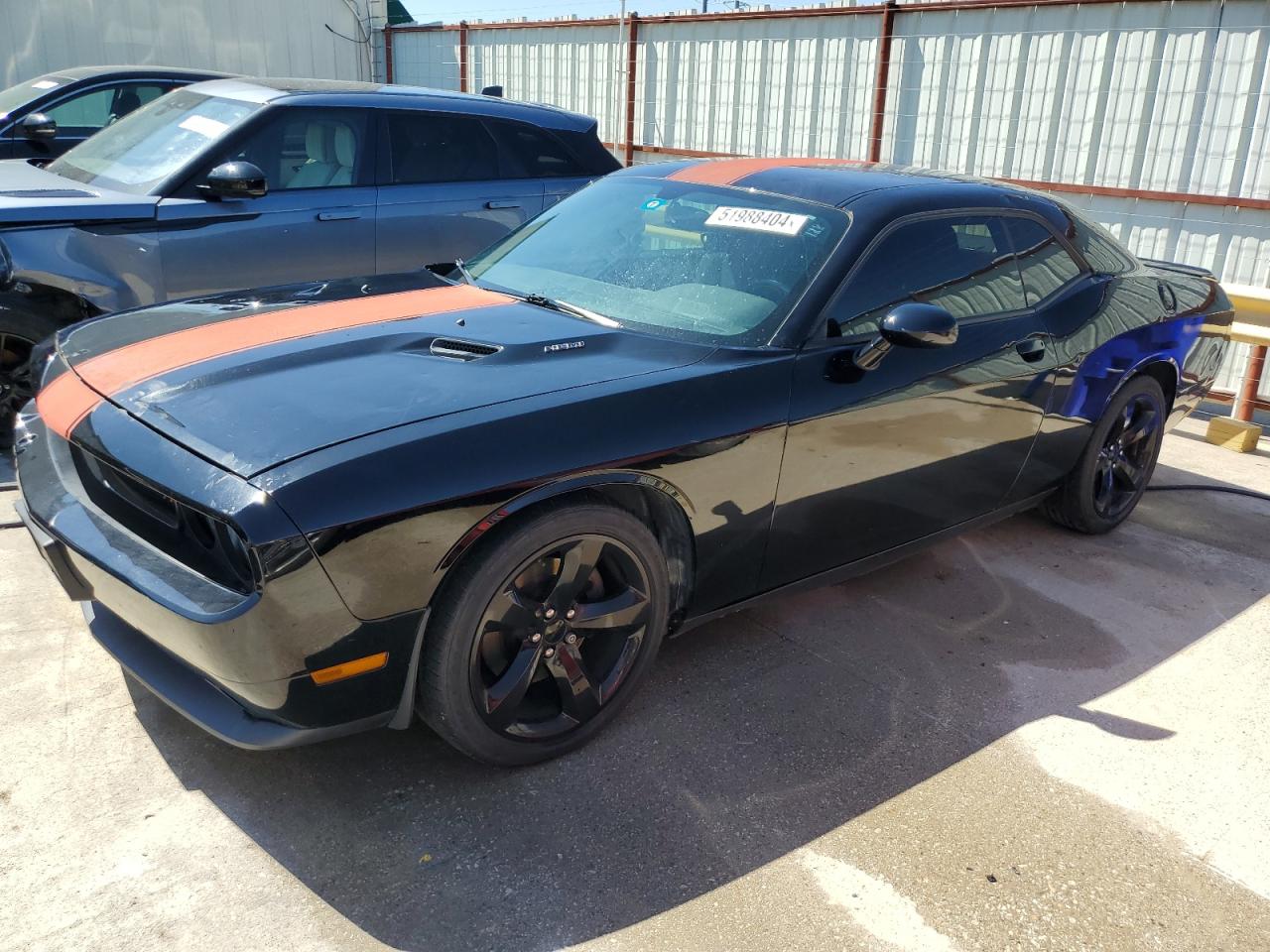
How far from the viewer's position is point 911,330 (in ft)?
10.6

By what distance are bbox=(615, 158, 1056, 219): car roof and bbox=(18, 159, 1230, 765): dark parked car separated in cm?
2

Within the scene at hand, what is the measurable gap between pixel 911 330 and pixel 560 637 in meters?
1.41

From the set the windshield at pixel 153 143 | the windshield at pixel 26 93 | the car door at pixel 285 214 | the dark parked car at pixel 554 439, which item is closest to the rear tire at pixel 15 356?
the car door at pixel 285 214

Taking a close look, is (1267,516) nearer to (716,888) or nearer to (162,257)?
(716,888)

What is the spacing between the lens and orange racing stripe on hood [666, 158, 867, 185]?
12.8 ft

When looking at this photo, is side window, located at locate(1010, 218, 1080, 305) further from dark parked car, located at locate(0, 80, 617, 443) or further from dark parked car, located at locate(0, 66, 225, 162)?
dark parked car, located at locate(0, 66, 225, 162)

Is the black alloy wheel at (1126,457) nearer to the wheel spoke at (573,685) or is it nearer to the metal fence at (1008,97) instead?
the wheel spoke at (573,685)

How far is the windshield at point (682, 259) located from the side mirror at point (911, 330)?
294mm

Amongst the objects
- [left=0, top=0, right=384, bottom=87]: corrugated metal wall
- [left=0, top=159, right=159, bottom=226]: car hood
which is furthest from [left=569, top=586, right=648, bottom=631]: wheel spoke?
[left=0, top=0, right=384, bottom=87]: corrugated metal wall

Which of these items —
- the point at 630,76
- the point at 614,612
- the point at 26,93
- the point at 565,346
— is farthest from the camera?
the point at 630,76

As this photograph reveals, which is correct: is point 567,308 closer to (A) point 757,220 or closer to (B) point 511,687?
(A) point 757,220

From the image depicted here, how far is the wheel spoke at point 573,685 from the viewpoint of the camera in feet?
9.59

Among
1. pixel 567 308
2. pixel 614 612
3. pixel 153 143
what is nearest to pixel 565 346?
pixel 567 308

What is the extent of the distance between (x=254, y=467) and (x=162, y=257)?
9.63ft
